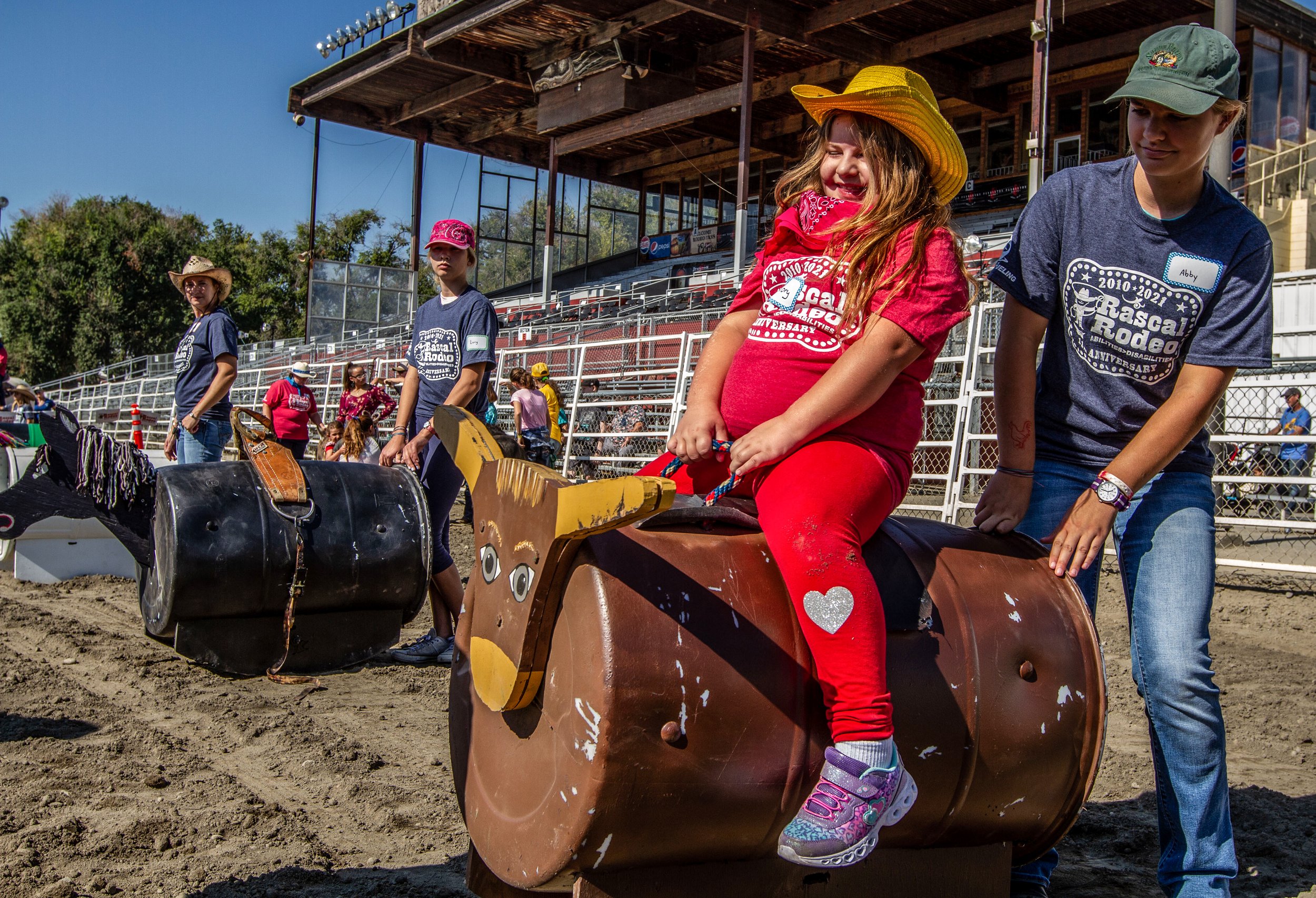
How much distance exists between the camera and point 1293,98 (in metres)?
19.9

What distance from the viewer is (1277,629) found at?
6.06m

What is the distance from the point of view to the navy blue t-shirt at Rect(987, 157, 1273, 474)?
90.2 inches

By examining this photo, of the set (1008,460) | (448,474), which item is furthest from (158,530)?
(1008,460)

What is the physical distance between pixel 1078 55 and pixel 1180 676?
22646 millimetres

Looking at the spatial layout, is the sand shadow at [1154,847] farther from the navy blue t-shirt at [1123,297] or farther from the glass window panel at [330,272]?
the glass window panel at [330,272]

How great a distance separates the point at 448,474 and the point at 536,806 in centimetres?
311

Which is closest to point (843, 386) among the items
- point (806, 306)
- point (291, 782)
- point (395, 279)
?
point (806, 306)

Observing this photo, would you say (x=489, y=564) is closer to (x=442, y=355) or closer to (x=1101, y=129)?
(x=442, y=355)

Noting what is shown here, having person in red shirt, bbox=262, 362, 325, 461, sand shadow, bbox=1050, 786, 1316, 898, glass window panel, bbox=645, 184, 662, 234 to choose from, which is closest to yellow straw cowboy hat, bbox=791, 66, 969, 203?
sand shadow, bbox=1050, 786, 1316, 898

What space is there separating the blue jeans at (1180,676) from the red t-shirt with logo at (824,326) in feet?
2.13

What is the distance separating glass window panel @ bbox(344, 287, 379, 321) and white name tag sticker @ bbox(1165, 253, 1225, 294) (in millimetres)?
30261

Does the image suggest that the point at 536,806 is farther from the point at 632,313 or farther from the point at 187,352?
the point at 632,313

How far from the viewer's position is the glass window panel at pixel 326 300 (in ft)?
97.8

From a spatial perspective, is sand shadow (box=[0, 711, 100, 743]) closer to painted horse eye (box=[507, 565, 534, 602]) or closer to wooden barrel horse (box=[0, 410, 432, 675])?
wooden barrel horse (box=[0, 410, 432, 675])
